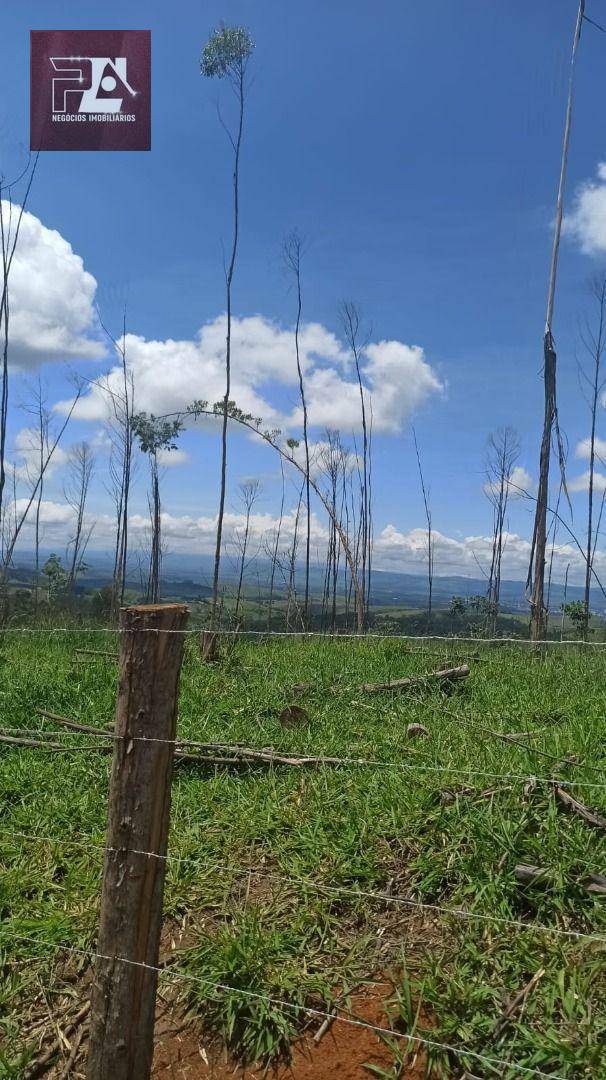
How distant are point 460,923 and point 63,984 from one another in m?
0.99

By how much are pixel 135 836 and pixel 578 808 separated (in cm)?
126

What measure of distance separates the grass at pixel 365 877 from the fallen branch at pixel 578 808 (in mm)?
27

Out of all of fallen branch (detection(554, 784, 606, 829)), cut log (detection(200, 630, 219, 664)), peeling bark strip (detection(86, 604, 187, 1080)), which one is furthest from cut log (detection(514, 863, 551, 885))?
cut log (detection(200, 630, 219, 664))

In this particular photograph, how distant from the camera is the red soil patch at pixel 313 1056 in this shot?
1.43 meters

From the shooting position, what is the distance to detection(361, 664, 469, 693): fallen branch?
368 cm

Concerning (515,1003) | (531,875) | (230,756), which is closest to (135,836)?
(515,1003)

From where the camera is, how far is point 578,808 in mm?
1933

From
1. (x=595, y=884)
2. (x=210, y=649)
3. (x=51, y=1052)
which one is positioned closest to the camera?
(x=51, y=1052)

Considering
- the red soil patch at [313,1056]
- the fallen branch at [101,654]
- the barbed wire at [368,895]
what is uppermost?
the fallen branch at [101,654]

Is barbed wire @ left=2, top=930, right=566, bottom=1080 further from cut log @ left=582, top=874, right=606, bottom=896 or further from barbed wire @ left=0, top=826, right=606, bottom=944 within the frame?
cut log @ left=582, top=874, right=606, bottom=896

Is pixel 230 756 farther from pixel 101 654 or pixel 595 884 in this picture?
pixel 101 654

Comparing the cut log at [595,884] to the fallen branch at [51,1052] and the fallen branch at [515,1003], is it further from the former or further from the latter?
the fallen branch at [51,1052]

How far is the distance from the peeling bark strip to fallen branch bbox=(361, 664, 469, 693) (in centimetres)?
249

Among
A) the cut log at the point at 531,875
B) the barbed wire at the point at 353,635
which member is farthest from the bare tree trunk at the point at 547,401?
the cut log at the point at 531,875
